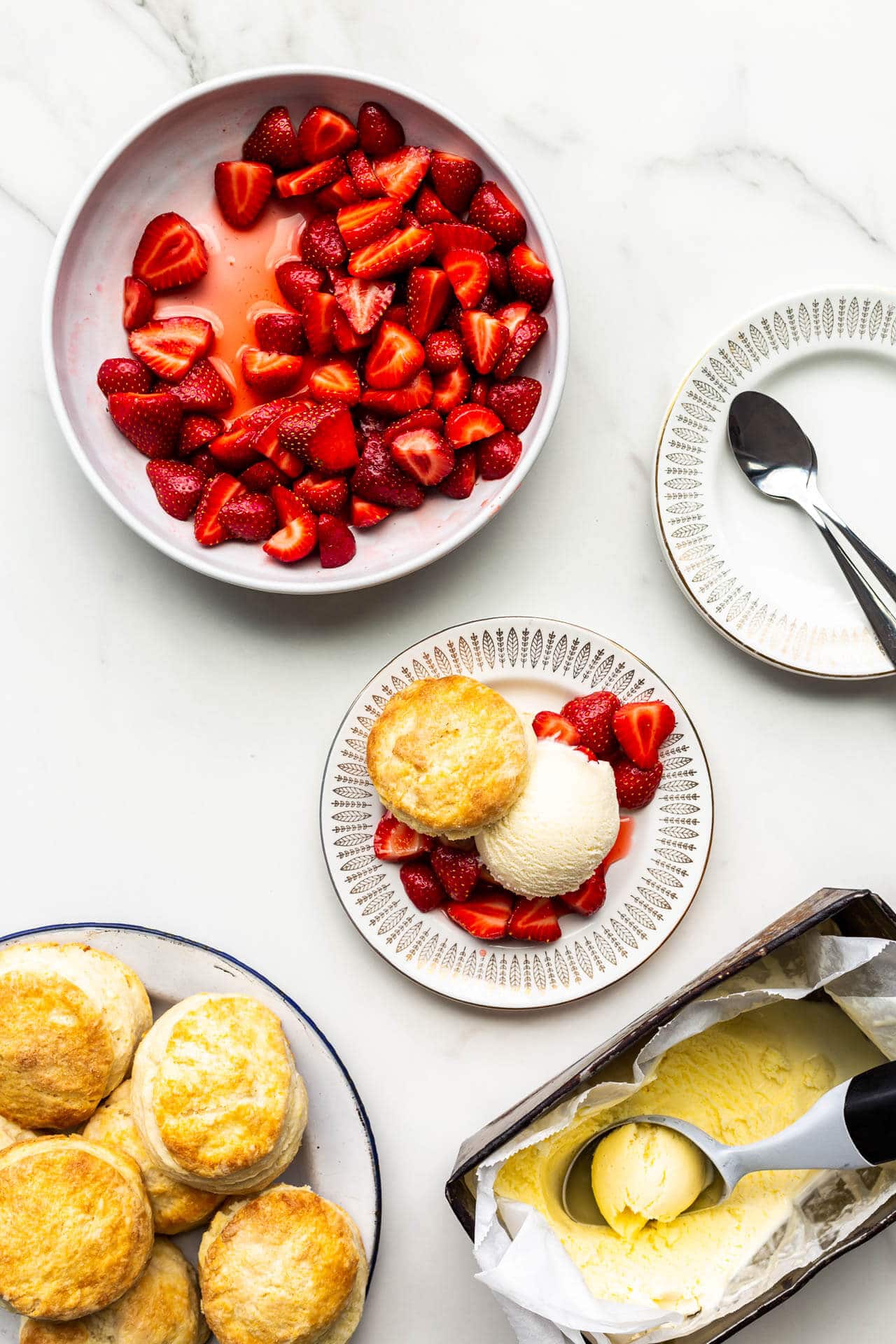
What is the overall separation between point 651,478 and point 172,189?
1.04 meters

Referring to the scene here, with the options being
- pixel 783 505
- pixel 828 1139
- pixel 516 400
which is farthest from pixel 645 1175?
pixel 516 400

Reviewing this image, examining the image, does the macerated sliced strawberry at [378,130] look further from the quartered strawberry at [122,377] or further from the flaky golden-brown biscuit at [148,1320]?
the flaky golden-brown biscuit at [148,1320]

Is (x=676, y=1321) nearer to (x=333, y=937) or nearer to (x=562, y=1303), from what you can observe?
(x=562, y=1303)

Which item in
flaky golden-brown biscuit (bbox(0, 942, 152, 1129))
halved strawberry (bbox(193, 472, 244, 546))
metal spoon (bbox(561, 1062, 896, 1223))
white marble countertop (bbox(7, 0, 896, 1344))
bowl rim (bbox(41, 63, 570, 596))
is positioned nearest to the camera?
metal spoon (bbox(561, 1062, 896, 1223))

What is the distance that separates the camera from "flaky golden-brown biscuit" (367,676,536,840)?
1865 millimetres

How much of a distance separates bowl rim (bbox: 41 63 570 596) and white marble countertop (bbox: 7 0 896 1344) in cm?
18

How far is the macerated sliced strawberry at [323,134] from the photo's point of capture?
193cm

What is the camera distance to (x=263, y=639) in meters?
2.12

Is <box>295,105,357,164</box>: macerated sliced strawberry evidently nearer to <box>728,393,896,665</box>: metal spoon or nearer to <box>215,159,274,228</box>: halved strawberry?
<box>215,159,274,228</box>: halved strawberry

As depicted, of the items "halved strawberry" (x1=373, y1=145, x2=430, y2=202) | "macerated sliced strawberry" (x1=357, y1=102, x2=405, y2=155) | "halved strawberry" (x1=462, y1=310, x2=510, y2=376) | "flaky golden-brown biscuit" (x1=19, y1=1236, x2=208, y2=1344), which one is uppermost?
"macerated sliced strawberry" (x1=357, y1=102, x2=405, y2=155)

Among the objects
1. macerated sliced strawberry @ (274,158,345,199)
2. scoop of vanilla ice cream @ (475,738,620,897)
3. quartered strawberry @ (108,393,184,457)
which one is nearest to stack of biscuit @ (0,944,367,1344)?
scoop of vanilla ice cream @ (475,738,620,897)

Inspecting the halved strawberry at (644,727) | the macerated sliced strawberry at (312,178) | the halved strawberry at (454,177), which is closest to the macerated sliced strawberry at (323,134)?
the macerated sliced strawberry at (312,178)

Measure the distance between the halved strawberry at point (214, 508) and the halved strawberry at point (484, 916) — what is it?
0.81 m

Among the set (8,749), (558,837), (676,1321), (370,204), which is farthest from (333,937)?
(370,204)
